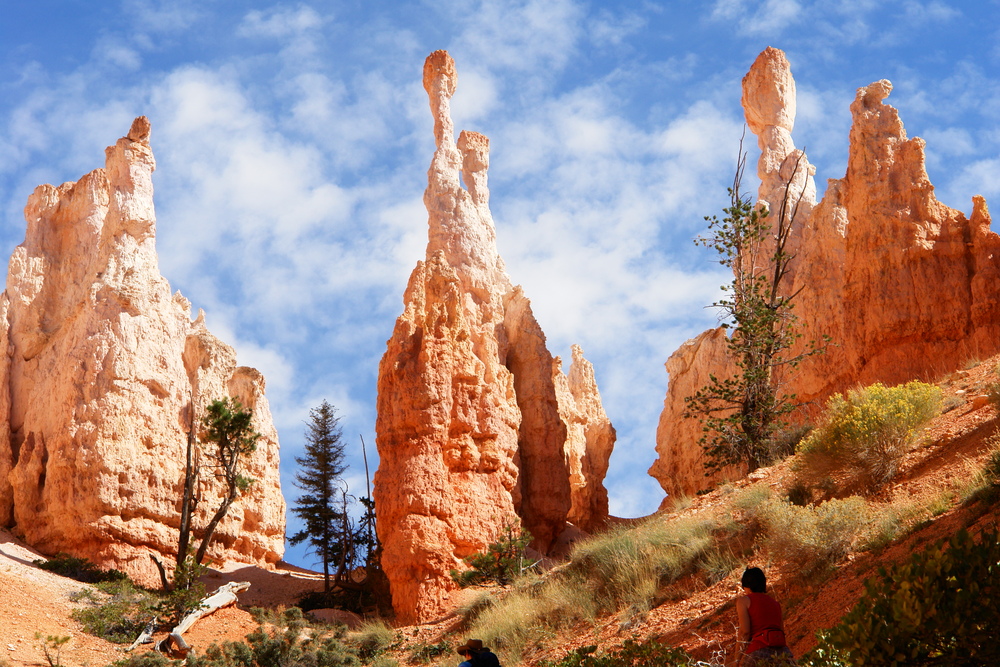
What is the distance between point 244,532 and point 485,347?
11.0 m

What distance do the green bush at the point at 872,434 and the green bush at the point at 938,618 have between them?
28.0 ft

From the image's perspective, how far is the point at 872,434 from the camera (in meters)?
14.3

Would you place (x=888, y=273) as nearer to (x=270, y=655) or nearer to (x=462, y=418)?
(x=462, y=418)

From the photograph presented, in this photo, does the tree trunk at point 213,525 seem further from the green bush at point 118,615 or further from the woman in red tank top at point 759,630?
the woman in red tank top at point 759,630

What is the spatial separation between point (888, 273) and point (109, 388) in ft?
75.1

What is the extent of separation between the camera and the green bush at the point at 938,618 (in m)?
5.83

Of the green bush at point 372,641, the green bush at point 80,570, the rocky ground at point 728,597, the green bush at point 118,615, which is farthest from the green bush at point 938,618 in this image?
the green bush at point 80,570

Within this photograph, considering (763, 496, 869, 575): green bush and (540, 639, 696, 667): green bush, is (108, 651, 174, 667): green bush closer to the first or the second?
(540, 639, 696, 667): green bush

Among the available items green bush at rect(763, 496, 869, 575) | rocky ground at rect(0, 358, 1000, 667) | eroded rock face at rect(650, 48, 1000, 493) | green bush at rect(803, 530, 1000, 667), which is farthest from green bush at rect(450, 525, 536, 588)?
green bush at rect(803, 530, 1000, 667)

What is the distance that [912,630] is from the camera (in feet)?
19.3

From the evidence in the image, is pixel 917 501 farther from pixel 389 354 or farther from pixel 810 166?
pixel 810 166

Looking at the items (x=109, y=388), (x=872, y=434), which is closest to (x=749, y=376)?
(x=872, y=434)

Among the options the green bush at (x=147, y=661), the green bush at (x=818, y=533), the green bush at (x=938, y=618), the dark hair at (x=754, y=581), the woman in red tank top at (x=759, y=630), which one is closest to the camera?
the green bush at (x=938, y=618)

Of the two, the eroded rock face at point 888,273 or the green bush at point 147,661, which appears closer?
the green bush at point 147,661
